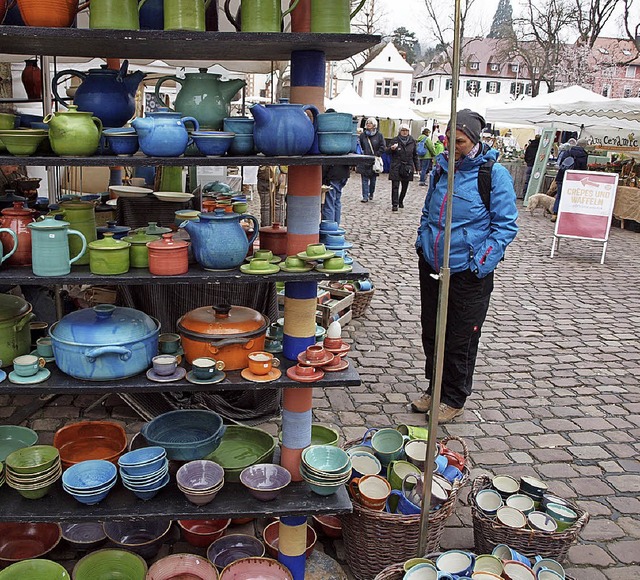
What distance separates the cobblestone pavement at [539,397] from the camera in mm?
3486

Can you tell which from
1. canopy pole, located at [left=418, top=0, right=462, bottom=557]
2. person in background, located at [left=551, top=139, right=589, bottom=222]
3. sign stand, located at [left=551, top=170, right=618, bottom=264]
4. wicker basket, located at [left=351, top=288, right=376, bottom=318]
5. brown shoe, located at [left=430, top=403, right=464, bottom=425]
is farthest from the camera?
person in background, located at [left=551, top=139, right=589, bottom=222]

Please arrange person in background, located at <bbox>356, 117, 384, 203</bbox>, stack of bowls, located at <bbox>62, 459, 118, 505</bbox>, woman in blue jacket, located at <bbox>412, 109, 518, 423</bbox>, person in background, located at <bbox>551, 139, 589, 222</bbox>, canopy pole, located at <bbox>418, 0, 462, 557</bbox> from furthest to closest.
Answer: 1. person in background, located at <bbox>356, 117, 384, 203</bbox>
2. person in background, located at <bbox>551, 139, 589, 222</bbox>
3. woman in blue jacket, located at <bbox>412, 109, 518, 423</bbox>
4. stack of bowls, located at <bbox>62, 459, 118, 505</bbox>
5. canopy pole, located at <bbox>418, 0, 462, 557</bbox>

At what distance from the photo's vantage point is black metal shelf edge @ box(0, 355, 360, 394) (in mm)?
2451

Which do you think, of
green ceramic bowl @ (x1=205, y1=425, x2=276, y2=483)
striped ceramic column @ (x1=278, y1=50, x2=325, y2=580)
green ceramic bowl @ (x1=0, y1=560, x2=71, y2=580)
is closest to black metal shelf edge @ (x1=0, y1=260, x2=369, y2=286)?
striped ceramic column @ (x1=278, y1=50, x2=325, y2=580)

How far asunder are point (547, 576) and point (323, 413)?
2.03 m

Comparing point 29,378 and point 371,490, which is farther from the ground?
point 29,378

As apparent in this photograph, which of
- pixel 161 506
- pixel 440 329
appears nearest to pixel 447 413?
pixel 440 329

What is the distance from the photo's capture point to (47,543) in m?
2.88

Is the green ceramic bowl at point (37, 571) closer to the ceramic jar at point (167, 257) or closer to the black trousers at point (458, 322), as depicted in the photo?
the ceramic jar at point (167, 257)

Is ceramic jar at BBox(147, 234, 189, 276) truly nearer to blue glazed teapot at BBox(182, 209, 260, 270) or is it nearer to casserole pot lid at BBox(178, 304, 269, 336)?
blue glazed teapot at BBox(182, 209, 260, 270)

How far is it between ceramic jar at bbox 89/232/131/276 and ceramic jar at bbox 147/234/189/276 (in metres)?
0.11

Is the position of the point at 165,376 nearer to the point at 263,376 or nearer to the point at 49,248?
the point at 263,376

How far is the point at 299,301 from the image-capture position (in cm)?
262

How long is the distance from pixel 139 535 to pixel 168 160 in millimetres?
1820
